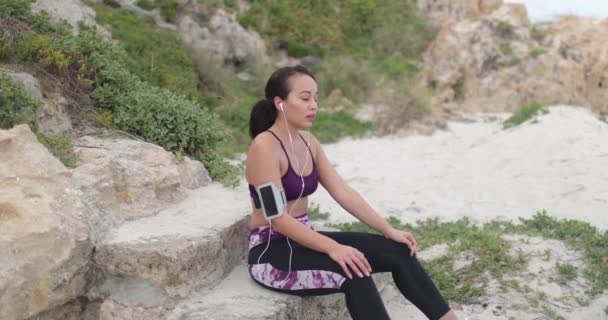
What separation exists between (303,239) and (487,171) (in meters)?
5.46

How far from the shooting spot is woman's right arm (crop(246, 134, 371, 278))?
8.32 ft

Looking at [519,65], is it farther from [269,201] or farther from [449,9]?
[269,201]

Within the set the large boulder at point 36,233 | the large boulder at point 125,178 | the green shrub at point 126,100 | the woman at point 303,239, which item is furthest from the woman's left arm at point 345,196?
the green shrub at point 126,100

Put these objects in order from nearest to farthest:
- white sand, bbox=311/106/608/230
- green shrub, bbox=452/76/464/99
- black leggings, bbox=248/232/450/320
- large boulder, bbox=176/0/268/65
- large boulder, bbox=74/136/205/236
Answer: black leggings, bbox=248/232/450/320, large boulder, bbox=74/136/205/236, white sand, bbox=311/106/608/230, large boulder, bbox=176/0/268/65, green shrub, bbox=452/76/464/99

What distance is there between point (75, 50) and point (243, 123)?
470 centimetres

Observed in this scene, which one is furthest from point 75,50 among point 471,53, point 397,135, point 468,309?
point 471,53

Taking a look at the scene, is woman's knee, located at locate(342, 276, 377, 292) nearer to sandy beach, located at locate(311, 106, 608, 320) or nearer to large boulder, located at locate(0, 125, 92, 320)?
sandy beach, located at locate(311, 106, 608, 320)

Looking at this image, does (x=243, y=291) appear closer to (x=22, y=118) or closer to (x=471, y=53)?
(x=22, y=118)

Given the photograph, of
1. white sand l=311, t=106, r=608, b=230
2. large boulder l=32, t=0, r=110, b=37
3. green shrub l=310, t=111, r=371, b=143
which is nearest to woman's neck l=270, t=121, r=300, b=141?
white sand l=311, t=106, r=608, b=230

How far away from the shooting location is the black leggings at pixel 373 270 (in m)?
2.52

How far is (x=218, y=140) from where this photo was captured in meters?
4.95

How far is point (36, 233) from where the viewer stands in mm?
2646

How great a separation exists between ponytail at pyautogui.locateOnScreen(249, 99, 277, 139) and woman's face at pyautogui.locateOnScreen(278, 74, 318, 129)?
0.15 meters

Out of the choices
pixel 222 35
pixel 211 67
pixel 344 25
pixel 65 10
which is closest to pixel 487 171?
pixel 211 67
